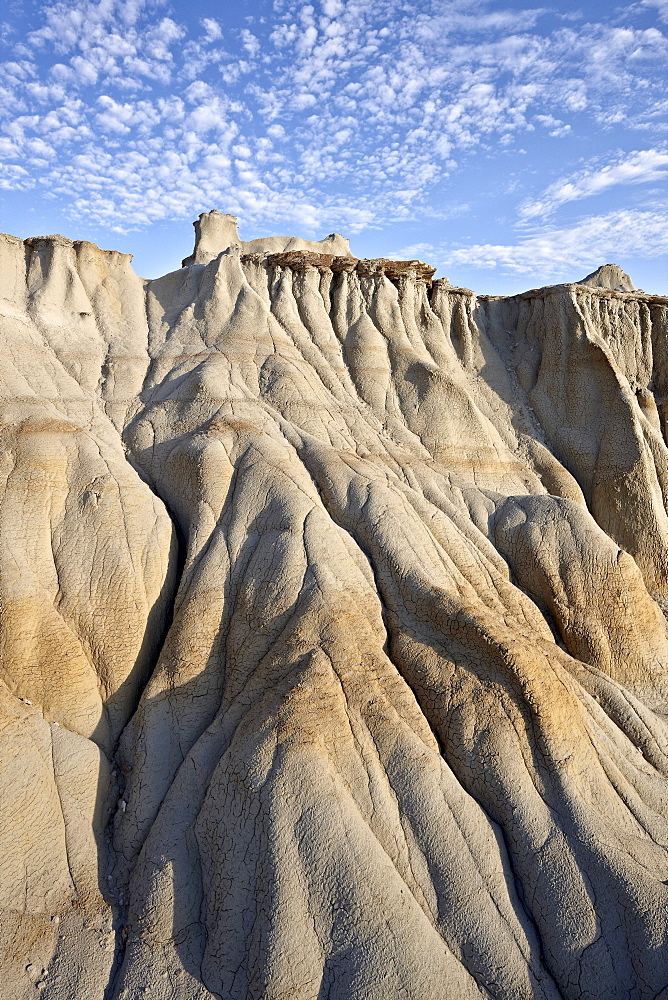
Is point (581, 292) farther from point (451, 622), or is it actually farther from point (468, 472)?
point (451, 622)

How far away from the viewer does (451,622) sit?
10.5m

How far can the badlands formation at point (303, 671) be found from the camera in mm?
7512

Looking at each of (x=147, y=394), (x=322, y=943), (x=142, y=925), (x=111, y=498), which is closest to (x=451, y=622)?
(x=322, y=943)

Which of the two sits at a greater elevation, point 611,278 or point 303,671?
point 611,278

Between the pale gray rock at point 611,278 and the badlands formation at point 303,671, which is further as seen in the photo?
the pale gray rock at point 611,278

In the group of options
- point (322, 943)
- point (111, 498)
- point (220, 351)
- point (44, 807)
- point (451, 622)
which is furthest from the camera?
point (220, 351)

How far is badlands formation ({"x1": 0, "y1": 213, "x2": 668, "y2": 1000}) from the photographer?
7512mm

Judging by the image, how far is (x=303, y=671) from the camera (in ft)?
31.3

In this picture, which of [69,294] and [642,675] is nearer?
[642,675]

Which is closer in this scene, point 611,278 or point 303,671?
point 303,671

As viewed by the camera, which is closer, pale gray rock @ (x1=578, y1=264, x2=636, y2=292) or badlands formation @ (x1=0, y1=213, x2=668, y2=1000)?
badlands formation @ (x1=0, y1=213, x2=668, y2=1000)

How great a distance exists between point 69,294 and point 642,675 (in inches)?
704

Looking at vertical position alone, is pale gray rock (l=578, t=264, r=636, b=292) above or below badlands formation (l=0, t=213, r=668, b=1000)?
above

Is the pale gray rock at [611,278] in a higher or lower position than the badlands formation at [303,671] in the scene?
higher
